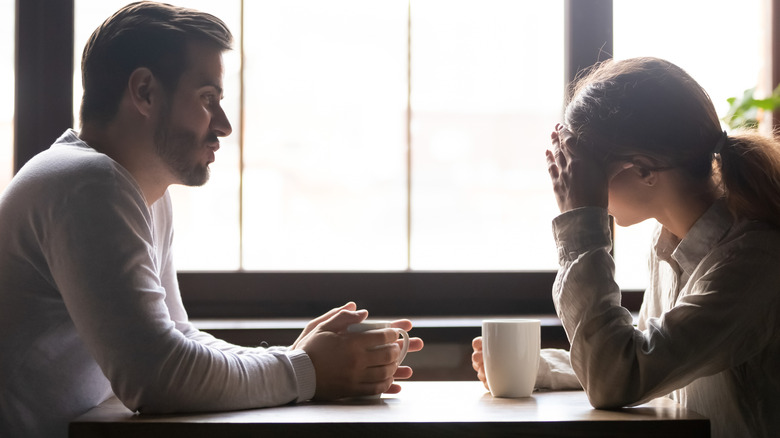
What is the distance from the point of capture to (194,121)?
133 centimetres

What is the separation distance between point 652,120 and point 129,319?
818 mm

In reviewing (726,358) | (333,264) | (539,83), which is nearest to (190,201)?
(333,264)

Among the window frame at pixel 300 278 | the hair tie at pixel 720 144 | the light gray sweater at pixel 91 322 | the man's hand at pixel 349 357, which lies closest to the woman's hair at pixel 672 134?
the hair tie at pixel 720 144

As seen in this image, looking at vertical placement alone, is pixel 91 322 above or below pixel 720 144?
below

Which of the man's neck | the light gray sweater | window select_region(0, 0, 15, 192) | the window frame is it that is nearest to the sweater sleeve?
the light gray sweater

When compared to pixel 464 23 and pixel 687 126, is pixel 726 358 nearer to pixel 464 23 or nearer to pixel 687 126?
pixel 687 126

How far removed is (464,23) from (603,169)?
978 millimetres

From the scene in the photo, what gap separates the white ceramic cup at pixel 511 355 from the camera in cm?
123

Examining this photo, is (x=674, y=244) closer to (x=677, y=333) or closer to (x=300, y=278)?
(x=677, y=333)

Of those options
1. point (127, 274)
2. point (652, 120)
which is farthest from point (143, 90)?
point (652, 120)

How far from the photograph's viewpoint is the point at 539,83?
214 cm

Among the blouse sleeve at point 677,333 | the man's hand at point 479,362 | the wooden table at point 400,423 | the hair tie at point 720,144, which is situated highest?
the hair tie at point 720,144

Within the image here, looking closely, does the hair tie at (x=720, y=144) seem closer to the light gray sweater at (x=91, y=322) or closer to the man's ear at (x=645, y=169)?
the man's ear at (x=645, y=169)

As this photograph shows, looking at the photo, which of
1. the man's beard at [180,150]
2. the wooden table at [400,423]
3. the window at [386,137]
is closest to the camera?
the wooden table at [400,423]
